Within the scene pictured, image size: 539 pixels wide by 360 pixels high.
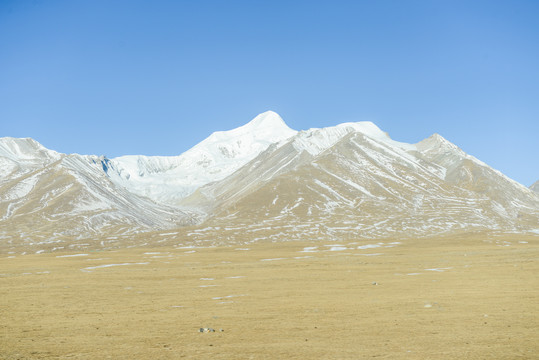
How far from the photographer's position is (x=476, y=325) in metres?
30.1

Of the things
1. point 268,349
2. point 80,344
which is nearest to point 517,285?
point 268,349

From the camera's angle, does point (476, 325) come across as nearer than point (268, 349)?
No

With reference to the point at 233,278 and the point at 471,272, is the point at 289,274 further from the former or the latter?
the point at 471,272

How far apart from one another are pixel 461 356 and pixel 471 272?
148ft

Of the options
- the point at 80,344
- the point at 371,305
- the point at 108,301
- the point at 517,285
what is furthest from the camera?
the point at 517,285

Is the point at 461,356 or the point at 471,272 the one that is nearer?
the point at 461,356

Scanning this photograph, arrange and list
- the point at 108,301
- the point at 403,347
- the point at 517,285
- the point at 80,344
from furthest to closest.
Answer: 1. the point at 517,285
2. the point at 108,301
3. the point at 80,344
4. the point at 403,347

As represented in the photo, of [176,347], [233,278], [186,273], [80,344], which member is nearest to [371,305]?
[176,347]

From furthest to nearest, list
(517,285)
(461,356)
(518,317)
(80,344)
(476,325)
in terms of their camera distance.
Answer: (517,285)
(518,317)
(476,325)
(80,344)
(461,356)

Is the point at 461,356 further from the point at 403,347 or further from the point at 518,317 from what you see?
the point at 518,317

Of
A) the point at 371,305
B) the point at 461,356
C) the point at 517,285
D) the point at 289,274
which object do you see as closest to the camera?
the point at 461,356

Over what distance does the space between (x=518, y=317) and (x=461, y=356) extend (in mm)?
11586

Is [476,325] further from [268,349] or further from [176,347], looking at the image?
[176,347]

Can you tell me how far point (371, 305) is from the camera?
3938cm
